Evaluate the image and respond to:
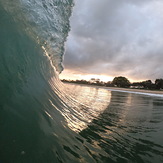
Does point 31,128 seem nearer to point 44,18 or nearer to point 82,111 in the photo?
point 82,111

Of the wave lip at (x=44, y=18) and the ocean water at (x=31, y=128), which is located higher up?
the wave lip at (x=44, y=18)

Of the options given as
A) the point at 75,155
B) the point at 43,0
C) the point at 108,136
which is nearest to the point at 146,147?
the point at 108,136

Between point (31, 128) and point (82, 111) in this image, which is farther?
point (82, 111)

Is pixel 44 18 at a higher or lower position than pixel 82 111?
higher

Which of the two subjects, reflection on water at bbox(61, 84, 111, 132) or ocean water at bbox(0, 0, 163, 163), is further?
reflection on water at bbox(61, 84, 111, 132)

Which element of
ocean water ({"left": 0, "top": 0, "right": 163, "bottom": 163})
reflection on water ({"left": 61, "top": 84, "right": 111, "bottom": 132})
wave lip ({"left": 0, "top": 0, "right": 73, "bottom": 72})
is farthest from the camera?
wave lip ({"left": 0, "top": 0, "right": 73, "bottom": 72})

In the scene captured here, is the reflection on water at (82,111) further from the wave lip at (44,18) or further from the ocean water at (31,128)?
the wave lip at (44,18)

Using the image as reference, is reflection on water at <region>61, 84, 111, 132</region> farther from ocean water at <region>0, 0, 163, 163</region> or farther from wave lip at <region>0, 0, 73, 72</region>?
wave lip at <region>0, 0, 73, 72</region>

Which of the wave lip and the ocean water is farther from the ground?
the wave lip

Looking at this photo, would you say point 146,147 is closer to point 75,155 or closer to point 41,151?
point 75,155

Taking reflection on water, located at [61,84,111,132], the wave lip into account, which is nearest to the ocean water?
the wave lip

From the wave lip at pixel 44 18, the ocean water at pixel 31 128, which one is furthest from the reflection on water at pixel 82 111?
the wave lip at pixel 44 18

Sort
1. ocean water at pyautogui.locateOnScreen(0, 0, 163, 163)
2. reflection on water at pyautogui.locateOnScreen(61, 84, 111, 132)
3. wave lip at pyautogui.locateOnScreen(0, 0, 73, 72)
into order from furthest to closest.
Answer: wave lip at pyautogui.locateOnScreen(0, 0, 73, 72) < reflection on water at pyautogui.locateOnScreen(61, 84, 111, 132) < ocean water at pyautogui.locateOnScreen(0, 0, 163, 163)

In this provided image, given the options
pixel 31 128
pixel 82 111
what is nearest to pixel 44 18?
pixel 82 111
